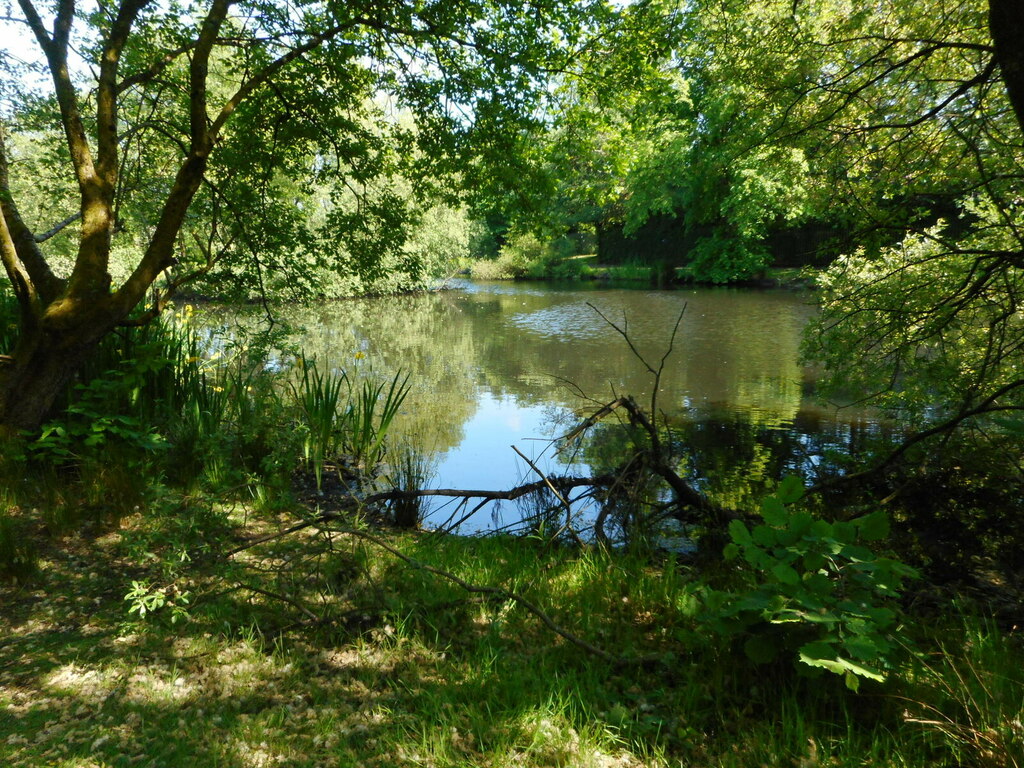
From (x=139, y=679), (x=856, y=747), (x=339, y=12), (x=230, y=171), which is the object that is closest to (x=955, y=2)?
(x=339, y=12)

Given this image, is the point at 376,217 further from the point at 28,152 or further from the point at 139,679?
the point at 28,152

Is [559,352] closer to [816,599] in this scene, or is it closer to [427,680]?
[427,680]

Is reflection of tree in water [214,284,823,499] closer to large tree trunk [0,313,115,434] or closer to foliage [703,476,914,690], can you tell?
foliage [703,476,914,690]

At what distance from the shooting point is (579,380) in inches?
442

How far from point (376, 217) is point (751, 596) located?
524 centimetres

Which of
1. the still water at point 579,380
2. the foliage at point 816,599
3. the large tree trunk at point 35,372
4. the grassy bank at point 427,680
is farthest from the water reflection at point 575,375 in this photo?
the large tree trunk at point 35,372

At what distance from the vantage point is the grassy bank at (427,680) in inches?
79.4

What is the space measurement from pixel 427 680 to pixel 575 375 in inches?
371

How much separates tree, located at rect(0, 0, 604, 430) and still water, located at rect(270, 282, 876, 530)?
2916mm

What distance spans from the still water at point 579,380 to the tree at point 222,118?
292 cm

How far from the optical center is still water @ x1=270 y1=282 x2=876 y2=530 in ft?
22.4

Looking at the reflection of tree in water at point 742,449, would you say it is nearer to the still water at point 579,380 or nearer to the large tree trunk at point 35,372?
the still water at point 579,380

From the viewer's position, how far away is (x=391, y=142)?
6.55 m

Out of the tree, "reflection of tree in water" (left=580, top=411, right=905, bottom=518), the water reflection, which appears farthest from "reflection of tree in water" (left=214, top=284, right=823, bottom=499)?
the tree
